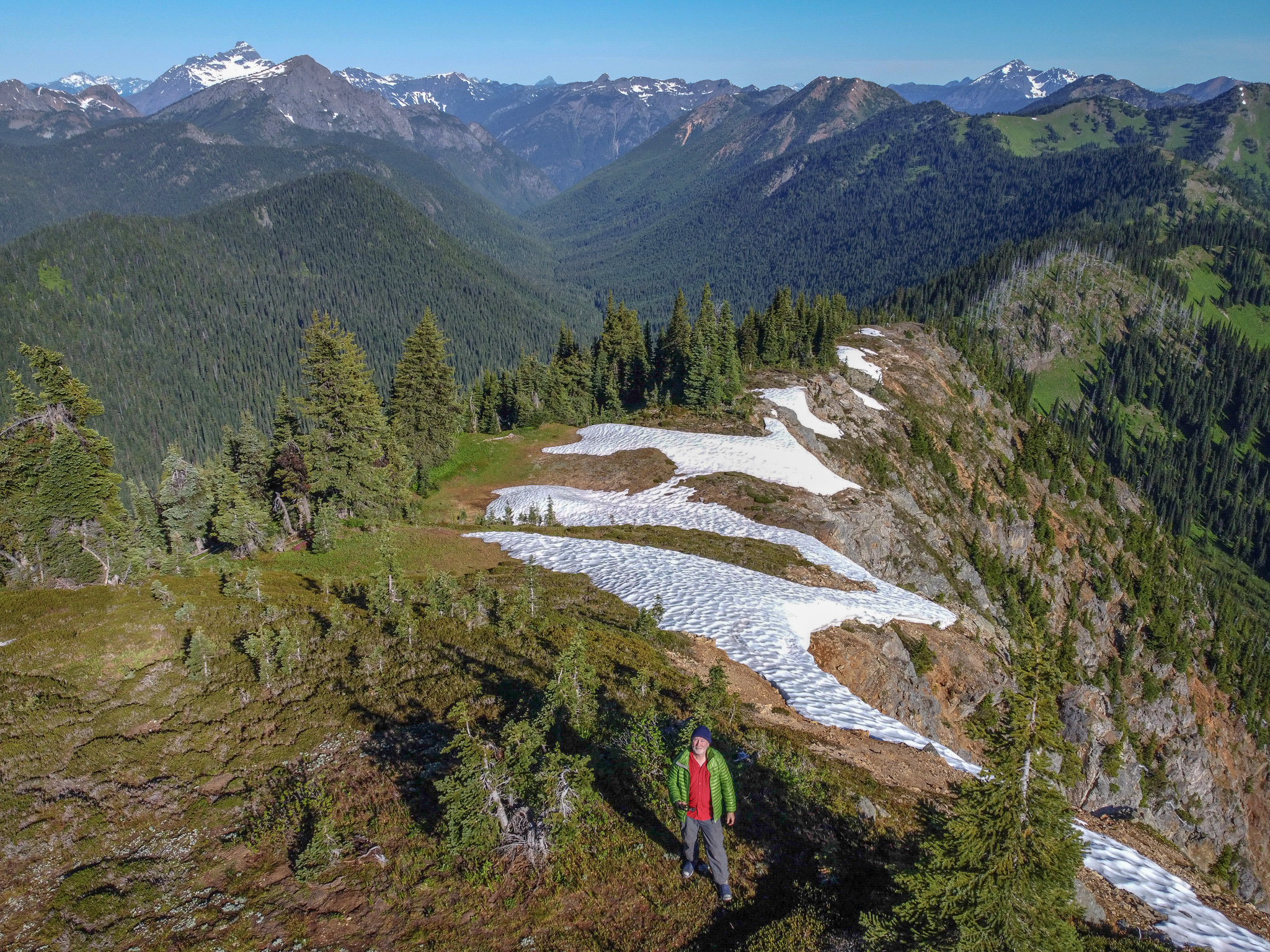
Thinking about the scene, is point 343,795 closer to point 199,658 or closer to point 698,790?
point 199,658

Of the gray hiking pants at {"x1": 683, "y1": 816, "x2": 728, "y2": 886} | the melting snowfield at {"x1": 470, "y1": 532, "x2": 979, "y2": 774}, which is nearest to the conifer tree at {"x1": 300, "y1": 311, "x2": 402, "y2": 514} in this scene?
the melting snowfield at {"x1": 470, "y1": 532, "x2": 979, "y2": 774}

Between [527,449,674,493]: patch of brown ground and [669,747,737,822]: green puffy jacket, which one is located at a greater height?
[669,747,737,822]: green puffy jacket

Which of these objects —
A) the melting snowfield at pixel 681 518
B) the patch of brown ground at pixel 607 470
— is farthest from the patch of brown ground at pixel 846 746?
the patch of brown ground at pixel 607 470

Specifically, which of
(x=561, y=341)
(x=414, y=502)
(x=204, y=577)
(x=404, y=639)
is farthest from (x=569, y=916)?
(x=561, y=341)

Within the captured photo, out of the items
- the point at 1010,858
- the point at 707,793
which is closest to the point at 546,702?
the point at 707,793

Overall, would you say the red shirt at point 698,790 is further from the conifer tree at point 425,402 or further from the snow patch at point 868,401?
the snow patch at point 868,401

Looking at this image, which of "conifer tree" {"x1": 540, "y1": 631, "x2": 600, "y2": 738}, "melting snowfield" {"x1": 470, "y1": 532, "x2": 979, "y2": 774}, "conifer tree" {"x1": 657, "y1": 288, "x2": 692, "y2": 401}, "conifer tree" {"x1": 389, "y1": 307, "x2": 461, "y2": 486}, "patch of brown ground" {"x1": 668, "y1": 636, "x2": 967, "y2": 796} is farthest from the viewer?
"conifer tree" {"x1": 657, "y1": 288, "x2": 692, "y2": 401}

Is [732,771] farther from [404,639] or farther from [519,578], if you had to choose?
[519,578]

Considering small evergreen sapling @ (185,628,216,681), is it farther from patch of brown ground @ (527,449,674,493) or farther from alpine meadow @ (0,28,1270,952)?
patch of brown ground @ (527,449,674,493)
